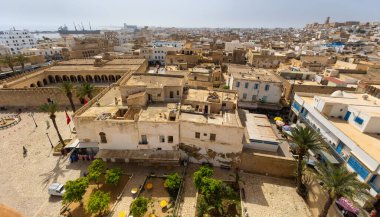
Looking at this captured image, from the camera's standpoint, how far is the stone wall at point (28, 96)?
44406 mm

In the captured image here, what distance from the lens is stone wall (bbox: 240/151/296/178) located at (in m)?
26.1

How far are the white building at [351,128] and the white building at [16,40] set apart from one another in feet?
507

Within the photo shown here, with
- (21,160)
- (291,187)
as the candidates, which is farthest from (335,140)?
(21,160)

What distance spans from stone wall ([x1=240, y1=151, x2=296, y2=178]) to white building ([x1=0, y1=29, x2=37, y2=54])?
14790 centimetres

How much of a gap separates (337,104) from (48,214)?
42069mm

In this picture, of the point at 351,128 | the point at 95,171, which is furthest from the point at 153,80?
the point at 351,128

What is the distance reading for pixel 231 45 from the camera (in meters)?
98.2

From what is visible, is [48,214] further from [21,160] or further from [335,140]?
[335,140]

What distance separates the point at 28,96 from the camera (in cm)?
4491

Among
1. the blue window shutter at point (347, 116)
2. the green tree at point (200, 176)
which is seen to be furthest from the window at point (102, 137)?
the blue window shutter at point (347, 116)

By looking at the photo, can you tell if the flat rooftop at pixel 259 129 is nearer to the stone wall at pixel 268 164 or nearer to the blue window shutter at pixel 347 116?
the stone wall at pixel 268 164

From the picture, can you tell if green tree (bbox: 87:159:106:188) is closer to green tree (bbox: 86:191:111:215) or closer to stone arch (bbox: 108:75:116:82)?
green tree (bbox: 86:191:111:215)

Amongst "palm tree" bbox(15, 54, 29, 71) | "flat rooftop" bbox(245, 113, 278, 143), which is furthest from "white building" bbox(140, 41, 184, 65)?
"flat rooftop" bbox(245, 113, 278, 143)

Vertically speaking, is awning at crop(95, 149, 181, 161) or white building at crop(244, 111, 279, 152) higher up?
white building at crop(244, 111, 279, 152)
